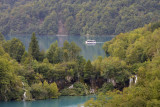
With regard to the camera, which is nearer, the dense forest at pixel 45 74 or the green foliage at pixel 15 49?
the dense forest at pixel 45 74

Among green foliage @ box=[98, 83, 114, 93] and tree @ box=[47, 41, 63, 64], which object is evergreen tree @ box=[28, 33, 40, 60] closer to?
tree @ box=[47, 41, 63, 64]

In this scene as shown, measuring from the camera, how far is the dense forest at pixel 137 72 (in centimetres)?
2952

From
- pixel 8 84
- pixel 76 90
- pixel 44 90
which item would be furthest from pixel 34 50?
pixel 8 84

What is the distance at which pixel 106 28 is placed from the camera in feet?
594

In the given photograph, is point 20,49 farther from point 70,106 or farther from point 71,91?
point 70,106

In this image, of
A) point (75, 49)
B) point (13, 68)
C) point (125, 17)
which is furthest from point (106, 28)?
point (13, 68)

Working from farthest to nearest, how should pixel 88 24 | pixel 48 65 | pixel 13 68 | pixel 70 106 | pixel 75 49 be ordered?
pixel 88 24 → pixel 75 49 → pixel 48 65 → pixel 13 68 → pixel 70 106

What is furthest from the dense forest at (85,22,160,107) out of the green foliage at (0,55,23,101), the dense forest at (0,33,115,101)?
the green foliage at (0,55,23,101)

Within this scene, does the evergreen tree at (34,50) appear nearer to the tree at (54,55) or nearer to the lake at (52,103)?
the tree at (54,55)

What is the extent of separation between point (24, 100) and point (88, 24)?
15108cm

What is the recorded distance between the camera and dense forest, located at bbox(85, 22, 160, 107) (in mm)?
29516

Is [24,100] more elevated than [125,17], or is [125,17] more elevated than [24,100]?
[125,17]

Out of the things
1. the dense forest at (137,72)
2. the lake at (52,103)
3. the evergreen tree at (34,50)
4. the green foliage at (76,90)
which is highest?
the evergreen tree at (34,50)

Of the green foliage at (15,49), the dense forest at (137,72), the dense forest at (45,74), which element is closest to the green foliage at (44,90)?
the dense forest at (45,74)
